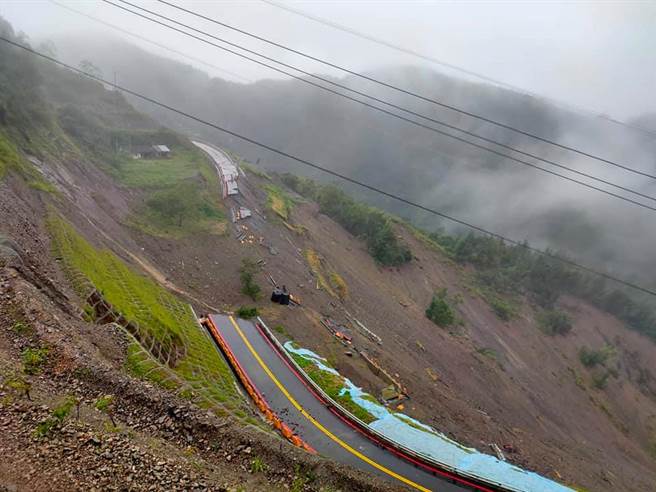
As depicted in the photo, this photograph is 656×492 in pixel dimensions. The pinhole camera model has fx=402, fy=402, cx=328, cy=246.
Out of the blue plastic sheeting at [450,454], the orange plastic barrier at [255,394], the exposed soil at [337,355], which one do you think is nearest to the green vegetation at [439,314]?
the exposed soil at [337,355]

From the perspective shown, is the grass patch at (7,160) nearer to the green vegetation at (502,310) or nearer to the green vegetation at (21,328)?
the green vegetation at (21,328)

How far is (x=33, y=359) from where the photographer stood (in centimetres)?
1061

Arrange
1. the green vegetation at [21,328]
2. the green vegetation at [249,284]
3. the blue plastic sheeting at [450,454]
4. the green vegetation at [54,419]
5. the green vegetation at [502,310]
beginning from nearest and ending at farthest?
1. the green vegetation at [54,419]
2. the green vegetation at [21,328]
3. the blue plastic sheeting at [450,454]
4. the green vegetation at [249,284]
5. the green vegetation at [502,310]

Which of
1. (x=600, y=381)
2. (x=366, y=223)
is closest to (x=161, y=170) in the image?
(x=366, y=223)

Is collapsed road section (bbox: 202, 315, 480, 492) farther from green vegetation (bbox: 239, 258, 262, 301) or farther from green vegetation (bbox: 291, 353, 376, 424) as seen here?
green vegetation (bbox: 239, 258, 262, 301)

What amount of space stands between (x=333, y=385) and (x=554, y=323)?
2829 inches

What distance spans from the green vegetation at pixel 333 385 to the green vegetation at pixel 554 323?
221ft

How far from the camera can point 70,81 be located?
75062mm

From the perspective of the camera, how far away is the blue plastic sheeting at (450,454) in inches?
685

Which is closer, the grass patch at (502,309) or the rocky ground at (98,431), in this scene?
the rocky ground at (98,431)

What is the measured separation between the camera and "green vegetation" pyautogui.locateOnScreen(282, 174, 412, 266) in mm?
67812

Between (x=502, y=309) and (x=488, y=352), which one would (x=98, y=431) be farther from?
(x=502, y=309)

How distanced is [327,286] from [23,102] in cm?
3640

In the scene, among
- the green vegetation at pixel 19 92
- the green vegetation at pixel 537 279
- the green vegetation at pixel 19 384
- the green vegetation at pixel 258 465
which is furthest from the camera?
the green vegetation at pixel 537 279
